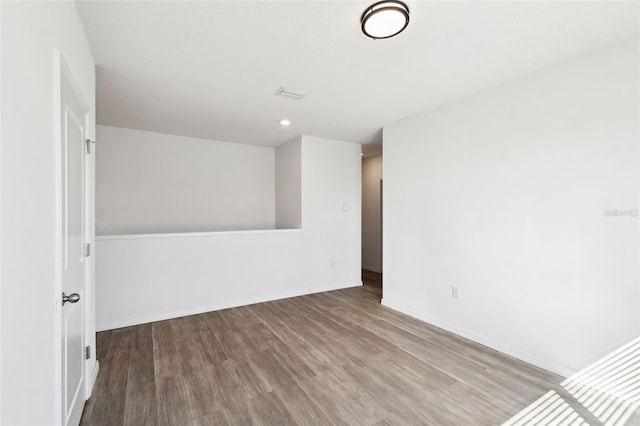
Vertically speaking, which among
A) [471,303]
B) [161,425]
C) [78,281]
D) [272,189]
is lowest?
[161,425]

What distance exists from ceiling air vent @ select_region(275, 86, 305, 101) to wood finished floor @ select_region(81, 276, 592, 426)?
8.43 feet

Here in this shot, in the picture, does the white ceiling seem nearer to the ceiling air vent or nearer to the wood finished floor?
the ceiling air vent

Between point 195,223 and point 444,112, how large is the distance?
409cm

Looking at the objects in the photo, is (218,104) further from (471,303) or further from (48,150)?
(471,303)

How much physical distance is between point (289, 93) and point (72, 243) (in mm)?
2202

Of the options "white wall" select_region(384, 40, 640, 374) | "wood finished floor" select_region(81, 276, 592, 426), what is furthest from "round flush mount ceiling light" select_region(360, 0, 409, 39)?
"wood finished floor" select_region(81, 276, 592, 426)

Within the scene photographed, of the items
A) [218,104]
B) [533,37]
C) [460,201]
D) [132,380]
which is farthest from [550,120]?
[132,380]

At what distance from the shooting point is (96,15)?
1761 millimetres

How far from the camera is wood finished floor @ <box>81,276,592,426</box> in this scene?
1.88 metres

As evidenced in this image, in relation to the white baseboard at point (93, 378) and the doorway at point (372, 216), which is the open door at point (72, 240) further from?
the doorway at point (372, 216)

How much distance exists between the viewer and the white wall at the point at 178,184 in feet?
13.7

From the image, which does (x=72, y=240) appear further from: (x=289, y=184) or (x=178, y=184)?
(x=289, y=184)

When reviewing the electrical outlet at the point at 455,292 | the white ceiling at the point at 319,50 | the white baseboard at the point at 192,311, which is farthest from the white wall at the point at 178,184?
the electrical outlet at the point at 455,292

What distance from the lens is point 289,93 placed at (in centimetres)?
291
